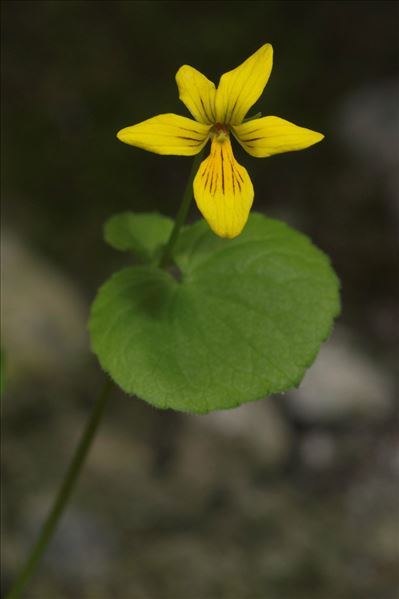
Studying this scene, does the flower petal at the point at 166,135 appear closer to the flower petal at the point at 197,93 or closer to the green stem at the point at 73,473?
the flower petal at the point at 197,93

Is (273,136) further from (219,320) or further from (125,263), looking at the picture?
(125,263)

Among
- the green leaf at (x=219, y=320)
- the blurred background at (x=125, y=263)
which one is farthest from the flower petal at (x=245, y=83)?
the blurred background at (x=125, y=263)

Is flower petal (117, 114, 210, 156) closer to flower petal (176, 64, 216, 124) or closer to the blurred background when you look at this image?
flower petal (176, 64, 216, 124)

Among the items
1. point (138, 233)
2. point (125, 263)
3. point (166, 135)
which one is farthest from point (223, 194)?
point (125, 263)

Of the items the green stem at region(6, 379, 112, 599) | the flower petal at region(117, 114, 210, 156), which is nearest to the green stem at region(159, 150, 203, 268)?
the flower petal at region(117, 114, 210, 156)

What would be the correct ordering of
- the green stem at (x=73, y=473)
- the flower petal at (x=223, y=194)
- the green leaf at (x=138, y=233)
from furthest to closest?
the green leaf at (x=138, y=233)
the green stem at (x=73, y=473)
the flower petal at (x=223, y=194)

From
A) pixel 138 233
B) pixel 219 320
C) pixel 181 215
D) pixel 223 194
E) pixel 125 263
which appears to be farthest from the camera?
pixel 125 263

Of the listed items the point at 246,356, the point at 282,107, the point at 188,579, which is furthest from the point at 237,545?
the point at 282,107
